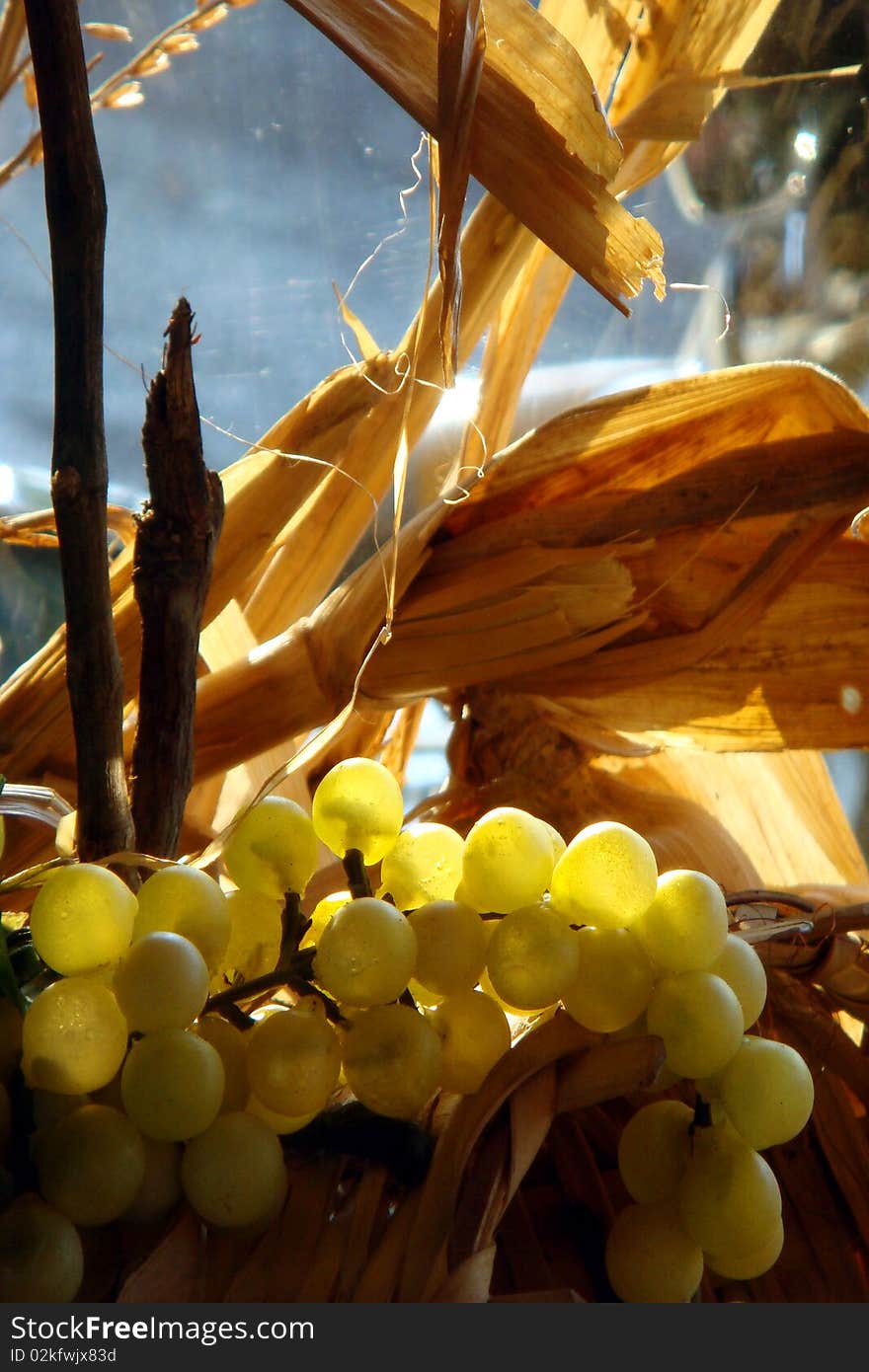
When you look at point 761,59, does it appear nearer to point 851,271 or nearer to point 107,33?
point 851,271

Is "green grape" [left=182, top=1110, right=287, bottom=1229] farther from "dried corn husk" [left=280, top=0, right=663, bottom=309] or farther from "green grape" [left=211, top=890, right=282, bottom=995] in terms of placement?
"dried corn husk" [left=280, top=0, right=663, bottom=309]

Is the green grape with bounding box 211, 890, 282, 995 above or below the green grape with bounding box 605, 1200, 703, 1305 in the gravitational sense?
above

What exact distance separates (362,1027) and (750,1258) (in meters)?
0.08

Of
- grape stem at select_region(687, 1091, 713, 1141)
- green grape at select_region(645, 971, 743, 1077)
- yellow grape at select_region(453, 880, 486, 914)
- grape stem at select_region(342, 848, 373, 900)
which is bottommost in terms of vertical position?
grape stem at select_region(687, 1091, 713, 1141)

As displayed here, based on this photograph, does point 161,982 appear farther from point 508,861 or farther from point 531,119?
point 531,119

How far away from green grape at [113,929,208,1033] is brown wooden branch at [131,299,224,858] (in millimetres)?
47

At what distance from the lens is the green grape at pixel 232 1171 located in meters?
0.19

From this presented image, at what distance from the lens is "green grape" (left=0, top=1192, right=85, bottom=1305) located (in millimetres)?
177

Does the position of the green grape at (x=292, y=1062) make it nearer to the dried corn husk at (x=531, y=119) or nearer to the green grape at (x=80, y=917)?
the green grape at (x=80, y=917)

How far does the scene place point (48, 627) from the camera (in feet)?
1.81

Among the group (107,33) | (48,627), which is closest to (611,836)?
(107,33)

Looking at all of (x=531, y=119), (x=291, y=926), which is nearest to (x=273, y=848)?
(x=291, y=926)

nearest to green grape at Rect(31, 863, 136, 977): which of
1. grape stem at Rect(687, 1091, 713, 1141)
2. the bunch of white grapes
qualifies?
the bunch of white grapes

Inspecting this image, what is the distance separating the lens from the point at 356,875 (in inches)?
8.5
